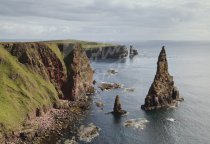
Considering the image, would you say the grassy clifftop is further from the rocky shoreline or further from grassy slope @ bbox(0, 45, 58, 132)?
the rocky shoreline

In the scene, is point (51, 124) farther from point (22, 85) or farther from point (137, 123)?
point (137, 123)

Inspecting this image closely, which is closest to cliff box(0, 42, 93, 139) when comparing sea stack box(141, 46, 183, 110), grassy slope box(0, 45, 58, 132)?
grassy slope box(0, 45, 58, 132)

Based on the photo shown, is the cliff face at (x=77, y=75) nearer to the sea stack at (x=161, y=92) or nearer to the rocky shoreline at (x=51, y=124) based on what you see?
the rocky shoreline at (x=51, y=124)

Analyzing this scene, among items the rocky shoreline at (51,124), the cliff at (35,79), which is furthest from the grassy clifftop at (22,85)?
the rocky shoreline at (51,124)

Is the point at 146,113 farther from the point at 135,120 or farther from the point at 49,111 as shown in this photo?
the point at 49,111

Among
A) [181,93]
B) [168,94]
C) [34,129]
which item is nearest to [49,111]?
[34,129]
